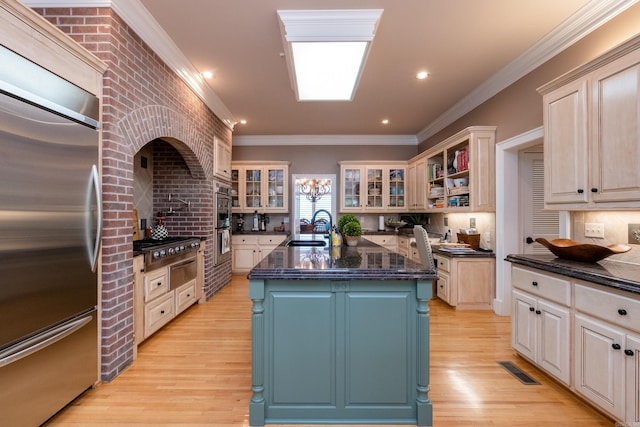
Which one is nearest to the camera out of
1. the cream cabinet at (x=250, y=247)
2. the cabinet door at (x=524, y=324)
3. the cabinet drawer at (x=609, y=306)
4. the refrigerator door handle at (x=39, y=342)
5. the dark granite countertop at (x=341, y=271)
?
the refrigerator door handle at (x=39, y=342)

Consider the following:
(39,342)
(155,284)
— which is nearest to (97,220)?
(39,342)

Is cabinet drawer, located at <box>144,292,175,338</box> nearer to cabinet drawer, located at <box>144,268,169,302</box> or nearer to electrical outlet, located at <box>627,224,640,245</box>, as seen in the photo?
cabinet drawer, located at <box>144,268,169,302</box>

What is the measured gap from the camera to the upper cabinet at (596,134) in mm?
1792

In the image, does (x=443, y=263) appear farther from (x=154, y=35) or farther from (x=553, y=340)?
(x=154, y=35)

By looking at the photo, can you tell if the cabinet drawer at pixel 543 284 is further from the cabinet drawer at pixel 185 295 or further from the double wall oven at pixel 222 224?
the double wall oven at pixel 222 224

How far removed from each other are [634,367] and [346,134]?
17.5ft

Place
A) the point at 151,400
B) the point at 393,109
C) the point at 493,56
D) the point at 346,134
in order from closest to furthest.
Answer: the point at 151,400, the point at 493,56, the point at 393,109, the point at 346,134

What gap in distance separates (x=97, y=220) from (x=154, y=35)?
70.3 inches

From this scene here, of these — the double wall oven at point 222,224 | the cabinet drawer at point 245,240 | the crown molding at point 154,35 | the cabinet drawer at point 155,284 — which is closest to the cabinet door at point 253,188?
the cabinet drawer at point 245,240

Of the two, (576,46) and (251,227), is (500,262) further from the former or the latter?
(251,227)

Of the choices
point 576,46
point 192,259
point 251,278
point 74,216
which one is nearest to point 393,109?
point 576,46

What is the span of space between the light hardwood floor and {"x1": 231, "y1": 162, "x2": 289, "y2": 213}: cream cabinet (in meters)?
Result: 3.18

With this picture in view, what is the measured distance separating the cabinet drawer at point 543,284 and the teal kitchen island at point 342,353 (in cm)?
102

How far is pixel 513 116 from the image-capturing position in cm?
334
